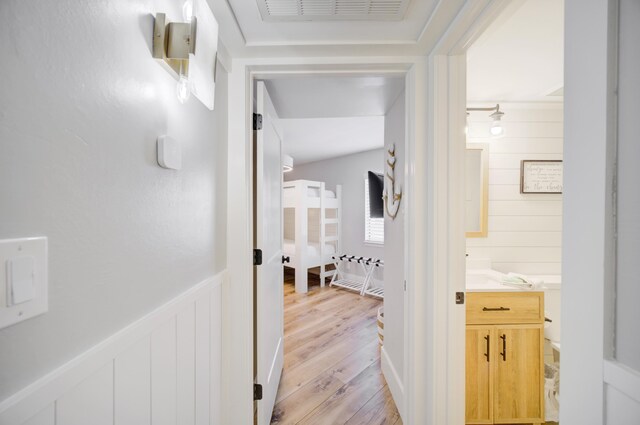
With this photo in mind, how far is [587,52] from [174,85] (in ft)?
3.59

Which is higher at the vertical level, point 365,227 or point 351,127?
point 351,127

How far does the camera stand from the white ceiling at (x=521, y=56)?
1.18 metres

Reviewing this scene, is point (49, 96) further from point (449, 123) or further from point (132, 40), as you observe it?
point (449, 123)

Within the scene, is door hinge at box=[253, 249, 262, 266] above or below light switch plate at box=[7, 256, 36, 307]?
below

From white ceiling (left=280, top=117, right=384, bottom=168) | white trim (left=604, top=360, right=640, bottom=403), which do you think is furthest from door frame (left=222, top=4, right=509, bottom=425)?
white ceiling (left=280, top=117, right=384, bottom=168)

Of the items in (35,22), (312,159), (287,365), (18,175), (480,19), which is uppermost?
(312,159)

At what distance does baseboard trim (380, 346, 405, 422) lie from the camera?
60.8 inches

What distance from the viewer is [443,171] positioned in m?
1.20

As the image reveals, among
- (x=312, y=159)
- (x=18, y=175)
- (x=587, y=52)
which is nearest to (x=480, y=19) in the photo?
(x=587, y=52)

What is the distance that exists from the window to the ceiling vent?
330 centimetres

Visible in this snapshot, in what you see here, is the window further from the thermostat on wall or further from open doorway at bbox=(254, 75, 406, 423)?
the thermostat on wall

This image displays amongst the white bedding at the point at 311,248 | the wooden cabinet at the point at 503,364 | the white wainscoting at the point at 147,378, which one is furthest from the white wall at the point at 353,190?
the white wainscoting at the point at 147,378

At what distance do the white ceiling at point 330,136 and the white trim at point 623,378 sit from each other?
2.41m

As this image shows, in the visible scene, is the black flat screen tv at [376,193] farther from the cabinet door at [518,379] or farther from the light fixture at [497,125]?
the cabinet door at [518,379]
